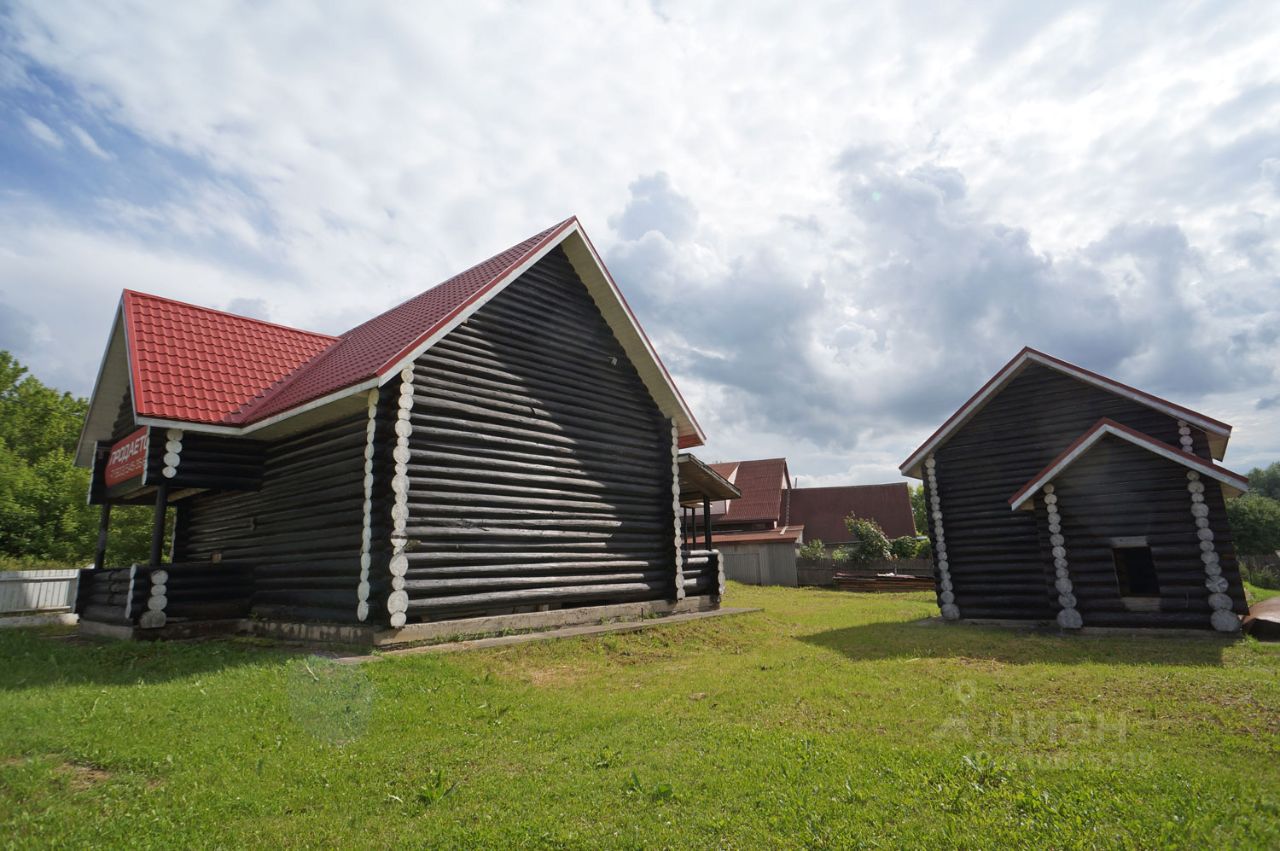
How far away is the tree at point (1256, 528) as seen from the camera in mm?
50344

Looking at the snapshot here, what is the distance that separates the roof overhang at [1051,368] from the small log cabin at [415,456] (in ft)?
20.3

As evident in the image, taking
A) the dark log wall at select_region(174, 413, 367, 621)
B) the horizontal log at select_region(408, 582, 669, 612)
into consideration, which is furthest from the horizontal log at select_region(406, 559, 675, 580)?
the dark log wall at select_region(174, 413, 367, 621)

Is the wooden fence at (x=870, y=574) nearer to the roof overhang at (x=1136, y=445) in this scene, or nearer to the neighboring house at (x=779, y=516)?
the neighboring house at (x=779, y=516)

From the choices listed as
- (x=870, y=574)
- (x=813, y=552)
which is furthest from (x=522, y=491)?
(x=813, y=552)

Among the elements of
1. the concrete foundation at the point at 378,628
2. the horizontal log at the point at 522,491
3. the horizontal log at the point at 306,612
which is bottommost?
the concrete foundation at the point at 378,628

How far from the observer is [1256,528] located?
50.8 m

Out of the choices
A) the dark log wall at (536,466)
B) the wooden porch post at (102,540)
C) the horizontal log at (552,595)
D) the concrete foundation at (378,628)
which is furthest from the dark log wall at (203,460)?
the horizontal log at (552,595)

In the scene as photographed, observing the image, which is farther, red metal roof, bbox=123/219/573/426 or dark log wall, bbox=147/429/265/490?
dark log wall, bbox=147/429/265/490

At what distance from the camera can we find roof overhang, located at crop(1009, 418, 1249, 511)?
42.4ft

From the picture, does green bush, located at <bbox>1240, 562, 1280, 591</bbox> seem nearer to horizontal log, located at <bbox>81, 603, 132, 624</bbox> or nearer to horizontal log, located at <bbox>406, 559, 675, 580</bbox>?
horizontal log, located at <bbox>406, 559, 675, 580</bbox>

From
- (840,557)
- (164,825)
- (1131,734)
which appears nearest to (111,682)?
(164,825)

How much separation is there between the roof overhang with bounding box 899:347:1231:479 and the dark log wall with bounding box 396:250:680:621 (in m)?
6.97

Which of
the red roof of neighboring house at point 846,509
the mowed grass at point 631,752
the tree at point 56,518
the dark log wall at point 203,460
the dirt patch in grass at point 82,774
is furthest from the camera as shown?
the red roof of neighboring house at point 846,509

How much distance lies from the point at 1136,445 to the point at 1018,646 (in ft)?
17.2
